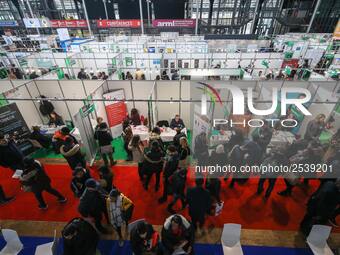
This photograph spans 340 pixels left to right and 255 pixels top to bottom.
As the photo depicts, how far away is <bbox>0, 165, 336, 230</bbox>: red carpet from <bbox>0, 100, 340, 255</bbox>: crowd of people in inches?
6.1

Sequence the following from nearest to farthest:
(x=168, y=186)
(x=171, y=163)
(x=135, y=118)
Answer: (x=171, y=163), (x=168, y=186), (x=135, y=118)

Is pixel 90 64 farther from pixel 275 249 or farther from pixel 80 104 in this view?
pixel 275 249

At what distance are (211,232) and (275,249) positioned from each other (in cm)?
107

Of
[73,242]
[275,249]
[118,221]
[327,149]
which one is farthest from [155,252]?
[327,149]

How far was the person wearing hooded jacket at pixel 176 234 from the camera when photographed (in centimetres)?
241

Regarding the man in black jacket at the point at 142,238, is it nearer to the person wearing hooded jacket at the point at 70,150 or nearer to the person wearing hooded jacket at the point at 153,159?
the person wearing hooded jacket at the point at 153,159

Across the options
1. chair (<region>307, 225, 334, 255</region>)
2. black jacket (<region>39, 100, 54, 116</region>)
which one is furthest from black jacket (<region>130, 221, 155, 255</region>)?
black jacket (<region>39, 100, 54, 116</region>)

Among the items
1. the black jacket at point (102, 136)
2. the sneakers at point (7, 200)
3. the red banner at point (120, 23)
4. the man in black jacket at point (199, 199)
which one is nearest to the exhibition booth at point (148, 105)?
the black jacket at point (102, 136)

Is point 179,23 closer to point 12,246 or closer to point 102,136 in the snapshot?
point 102,136

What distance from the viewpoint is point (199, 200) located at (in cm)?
277

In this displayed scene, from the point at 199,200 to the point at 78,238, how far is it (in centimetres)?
164

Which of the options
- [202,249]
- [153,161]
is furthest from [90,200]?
[202,249]

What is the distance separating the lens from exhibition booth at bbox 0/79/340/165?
480cm

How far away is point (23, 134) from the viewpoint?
523 centimetres
